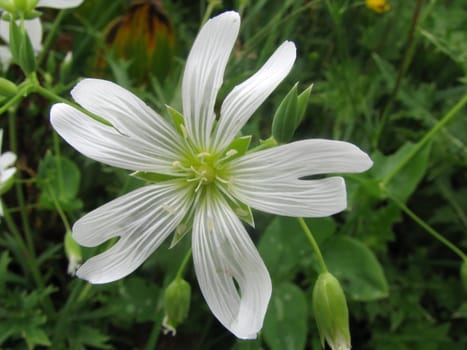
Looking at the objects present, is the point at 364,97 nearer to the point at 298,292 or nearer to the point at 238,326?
the point at 298,292

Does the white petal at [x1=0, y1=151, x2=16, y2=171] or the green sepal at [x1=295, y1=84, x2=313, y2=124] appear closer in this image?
the green sepal at [x1=295, y1=84, x2=313, y2=124]

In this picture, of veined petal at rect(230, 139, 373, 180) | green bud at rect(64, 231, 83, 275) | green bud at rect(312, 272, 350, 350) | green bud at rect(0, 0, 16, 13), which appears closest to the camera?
veined petal at rect(230, 139, 373, 180)

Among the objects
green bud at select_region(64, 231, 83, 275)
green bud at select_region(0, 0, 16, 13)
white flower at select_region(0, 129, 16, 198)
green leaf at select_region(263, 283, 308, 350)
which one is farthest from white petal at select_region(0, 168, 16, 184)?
green leaf at select_region(263, 283, 308, 350)

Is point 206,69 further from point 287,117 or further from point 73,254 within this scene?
point 73,254

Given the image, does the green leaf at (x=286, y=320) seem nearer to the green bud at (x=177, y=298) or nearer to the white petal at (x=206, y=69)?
the green bud at (x=177, y=298)

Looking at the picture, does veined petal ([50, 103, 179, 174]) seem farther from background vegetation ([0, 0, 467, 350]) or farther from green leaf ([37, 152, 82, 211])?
green leaf ([37, 152, 82, 211])

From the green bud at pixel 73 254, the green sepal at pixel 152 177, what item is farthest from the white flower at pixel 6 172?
the green sepal at pixel 152 177

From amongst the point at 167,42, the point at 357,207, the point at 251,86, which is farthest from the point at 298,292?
the point at 167,42

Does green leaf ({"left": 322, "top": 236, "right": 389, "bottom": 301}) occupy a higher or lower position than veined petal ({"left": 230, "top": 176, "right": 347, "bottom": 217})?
lower
